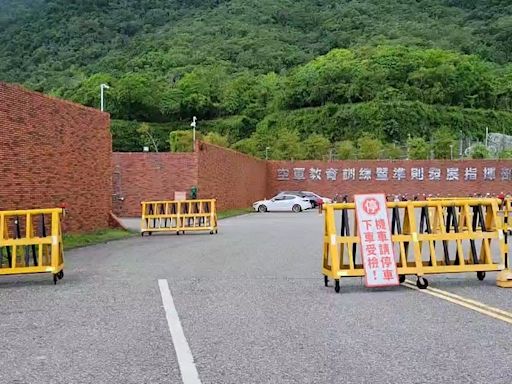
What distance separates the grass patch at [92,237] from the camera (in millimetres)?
20172

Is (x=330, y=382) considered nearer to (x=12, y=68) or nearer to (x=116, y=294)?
(x=116, y=294)

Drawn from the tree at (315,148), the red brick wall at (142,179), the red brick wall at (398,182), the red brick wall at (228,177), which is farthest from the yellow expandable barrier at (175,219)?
the tree at (315,148)

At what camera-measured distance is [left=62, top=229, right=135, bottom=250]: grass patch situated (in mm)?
20172

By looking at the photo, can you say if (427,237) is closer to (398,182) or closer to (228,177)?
(228,177)

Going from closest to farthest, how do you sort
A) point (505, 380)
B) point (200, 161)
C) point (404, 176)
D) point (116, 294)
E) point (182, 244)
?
point (505, 380)
point (116, 294)
point (182, 244)
point (200, 161)
point (404, 176)

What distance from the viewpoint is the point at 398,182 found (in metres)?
55.8

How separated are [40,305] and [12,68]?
111194 mm

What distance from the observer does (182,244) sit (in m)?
20.4

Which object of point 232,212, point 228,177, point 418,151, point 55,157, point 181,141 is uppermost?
point 181,141

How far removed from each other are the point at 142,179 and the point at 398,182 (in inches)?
963

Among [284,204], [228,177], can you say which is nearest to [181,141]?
[284,204]

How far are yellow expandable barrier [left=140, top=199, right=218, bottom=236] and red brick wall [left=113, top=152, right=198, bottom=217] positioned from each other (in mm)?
10585

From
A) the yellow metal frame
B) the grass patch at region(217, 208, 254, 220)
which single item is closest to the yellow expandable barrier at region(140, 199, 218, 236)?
the grass patch at region(217, 208, 254, 220)

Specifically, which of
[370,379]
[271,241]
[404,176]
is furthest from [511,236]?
[404,176]
